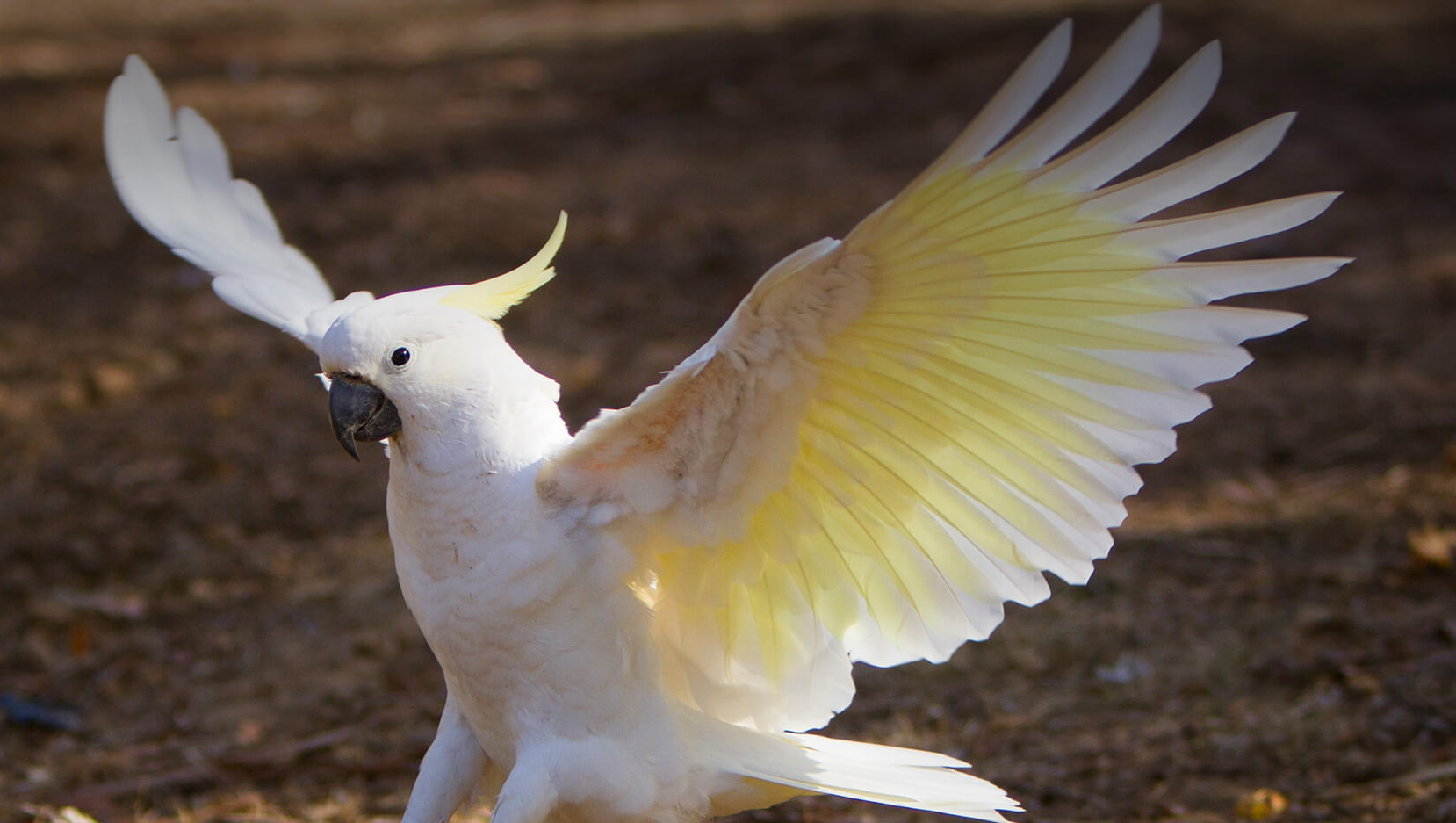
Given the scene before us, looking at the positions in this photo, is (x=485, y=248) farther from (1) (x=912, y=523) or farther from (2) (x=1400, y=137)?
(2) (x=1400, y=137)

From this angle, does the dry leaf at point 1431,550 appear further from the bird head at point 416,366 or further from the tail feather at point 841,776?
the bird head at point 416,366

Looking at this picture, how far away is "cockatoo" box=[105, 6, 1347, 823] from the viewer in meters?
1.76

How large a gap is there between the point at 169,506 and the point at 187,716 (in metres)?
1.15

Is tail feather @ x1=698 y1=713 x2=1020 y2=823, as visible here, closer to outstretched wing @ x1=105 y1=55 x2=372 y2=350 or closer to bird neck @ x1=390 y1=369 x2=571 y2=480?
bird neck @ x1=390 y1=369 x2=571 y2=480

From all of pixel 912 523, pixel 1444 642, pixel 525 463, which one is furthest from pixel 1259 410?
pixel 525 463

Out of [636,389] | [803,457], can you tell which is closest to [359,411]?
[803,457]

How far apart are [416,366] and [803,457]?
0.64 m

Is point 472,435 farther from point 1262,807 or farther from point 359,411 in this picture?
point 1262,807

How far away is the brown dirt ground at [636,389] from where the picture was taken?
2.98 m

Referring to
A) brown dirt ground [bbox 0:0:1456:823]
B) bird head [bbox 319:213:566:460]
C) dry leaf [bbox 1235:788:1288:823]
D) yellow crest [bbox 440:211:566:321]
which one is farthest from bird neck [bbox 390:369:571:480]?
Result: dry leaf [bbox 1235:788:1288:823]

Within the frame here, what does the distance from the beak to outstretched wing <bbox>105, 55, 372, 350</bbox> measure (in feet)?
1.00

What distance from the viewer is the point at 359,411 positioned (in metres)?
2.08

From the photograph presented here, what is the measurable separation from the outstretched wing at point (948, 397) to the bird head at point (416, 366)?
0.18m

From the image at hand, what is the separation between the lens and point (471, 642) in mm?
2154
